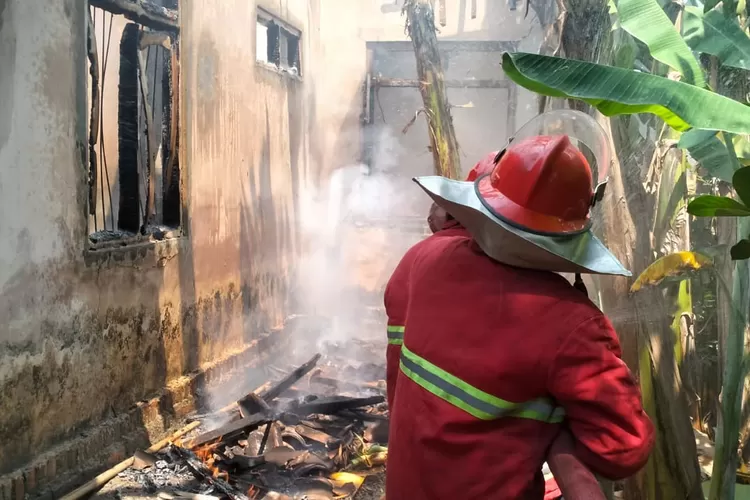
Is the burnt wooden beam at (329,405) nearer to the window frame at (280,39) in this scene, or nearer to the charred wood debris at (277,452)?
the charred wood debris at (277,452)

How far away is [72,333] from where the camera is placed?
426 cm

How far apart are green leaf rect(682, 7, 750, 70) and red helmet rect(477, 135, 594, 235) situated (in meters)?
1.40

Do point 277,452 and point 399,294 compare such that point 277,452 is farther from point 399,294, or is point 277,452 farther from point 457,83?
point 457,83

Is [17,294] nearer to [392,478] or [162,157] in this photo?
[162,157]

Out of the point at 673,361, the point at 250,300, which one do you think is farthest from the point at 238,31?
the point at 673,361

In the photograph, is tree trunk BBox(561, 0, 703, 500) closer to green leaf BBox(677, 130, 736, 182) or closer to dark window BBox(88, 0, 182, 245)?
green leaf BBox(677, 130, 736, 182)

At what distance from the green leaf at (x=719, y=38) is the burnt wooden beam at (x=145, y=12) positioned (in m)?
4.13

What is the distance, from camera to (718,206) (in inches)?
81.1

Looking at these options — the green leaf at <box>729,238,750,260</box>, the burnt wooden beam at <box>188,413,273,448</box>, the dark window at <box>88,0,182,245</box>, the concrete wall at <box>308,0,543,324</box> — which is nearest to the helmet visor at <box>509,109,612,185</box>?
the green leaf at <box>729,238,750,260</box>

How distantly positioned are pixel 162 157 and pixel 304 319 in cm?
412

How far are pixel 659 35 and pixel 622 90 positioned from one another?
2.76ft

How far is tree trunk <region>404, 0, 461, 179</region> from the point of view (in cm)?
582

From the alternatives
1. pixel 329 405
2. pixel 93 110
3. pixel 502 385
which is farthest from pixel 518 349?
pixel 329 405

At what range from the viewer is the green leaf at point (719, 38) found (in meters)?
2.49
